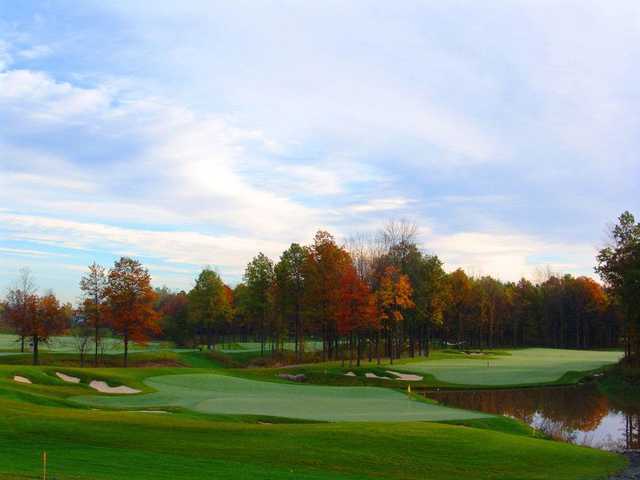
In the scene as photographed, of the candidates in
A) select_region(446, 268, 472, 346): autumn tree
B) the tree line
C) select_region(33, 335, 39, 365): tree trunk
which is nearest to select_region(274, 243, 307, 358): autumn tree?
the tree line

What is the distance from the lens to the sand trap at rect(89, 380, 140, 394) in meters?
40.8

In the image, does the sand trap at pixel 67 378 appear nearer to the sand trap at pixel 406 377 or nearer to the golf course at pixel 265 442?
the golf course at pixel 265 442

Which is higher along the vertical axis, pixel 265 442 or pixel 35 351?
pixel 265 442

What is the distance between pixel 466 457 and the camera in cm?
2069

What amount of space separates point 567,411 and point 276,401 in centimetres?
1889

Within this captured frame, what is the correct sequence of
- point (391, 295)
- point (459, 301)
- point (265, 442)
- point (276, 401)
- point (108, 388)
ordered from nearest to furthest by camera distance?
point (265, 442)
point (276, 401)
point (108, 388)
point (391, 295)
point (459, 301)

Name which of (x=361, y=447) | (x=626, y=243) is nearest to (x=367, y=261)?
(x=626, y=243)

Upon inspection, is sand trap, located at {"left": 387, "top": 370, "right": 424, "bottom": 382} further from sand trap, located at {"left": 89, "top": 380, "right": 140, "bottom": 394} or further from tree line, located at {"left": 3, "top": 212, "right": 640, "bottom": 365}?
sand trap, located at {"left": 89, "top": 380, "right": 140, "bottom": 394}

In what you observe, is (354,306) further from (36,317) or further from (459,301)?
(459,301)

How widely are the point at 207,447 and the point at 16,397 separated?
15455 millimetres

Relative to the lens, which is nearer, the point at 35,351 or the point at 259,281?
the point at 35,351

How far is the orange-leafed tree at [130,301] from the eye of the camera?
63906 millimetres

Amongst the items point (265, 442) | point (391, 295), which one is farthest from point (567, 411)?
point (391, 295)

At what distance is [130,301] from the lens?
6450 centimetres
